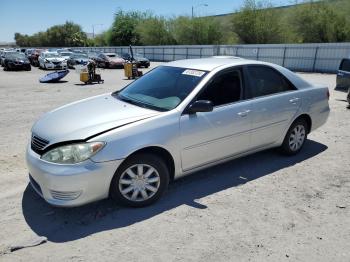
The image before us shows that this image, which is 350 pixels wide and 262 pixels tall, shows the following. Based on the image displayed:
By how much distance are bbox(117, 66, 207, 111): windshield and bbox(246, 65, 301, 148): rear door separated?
36.0 inches

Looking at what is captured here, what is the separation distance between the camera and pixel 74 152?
3531 mm

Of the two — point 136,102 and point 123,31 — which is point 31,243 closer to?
point 136,102

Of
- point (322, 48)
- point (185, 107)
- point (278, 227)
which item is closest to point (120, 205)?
point (185, 107)

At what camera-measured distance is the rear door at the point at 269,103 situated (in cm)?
489

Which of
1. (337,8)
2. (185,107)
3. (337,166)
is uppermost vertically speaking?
(337,8)

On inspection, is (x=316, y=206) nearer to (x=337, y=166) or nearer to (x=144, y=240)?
(x=337, y=166)

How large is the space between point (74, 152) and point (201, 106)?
4.96ft

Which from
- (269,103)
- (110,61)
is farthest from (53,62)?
(269,103)

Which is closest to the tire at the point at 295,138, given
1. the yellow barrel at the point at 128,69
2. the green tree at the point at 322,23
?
the yellow barrel at the point at 128,69

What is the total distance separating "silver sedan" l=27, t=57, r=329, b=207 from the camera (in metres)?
3.56

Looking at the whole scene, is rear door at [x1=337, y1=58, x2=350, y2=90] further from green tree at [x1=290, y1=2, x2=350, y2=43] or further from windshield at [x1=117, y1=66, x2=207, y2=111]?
green tree at [x1=290, y1=2, x2=350, y2=43]

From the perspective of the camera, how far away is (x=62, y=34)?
107 m

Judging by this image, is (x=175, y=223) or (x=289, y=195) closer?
(x=175, y=223)

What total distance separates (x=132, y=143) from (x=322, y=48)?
2717 centimetres
